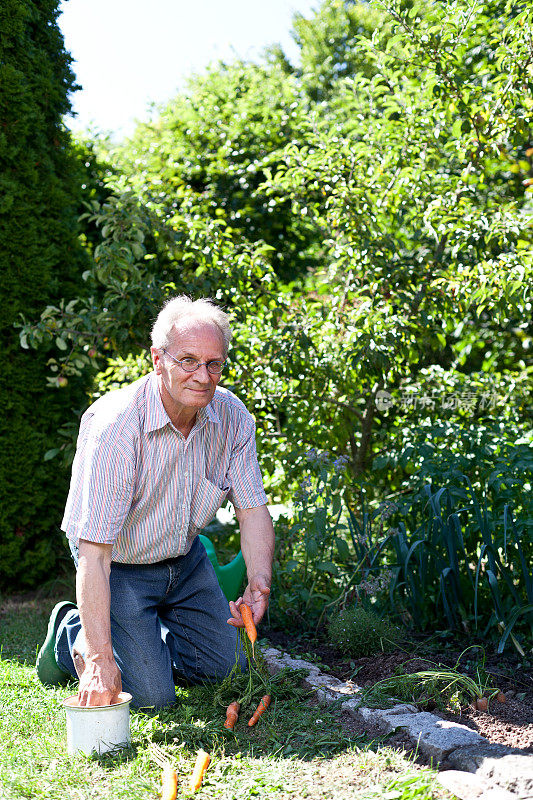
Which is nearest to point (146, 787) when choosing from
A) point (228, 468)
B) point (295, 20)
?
point (228, 468)

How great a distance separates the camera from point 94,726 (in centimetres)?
193

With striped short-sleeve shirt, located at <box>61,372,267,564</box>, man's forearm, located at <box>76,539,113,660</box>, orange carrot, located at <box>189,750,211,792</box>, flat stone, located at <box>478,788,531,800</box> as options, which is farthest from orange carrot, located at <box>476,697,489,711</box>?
man's forearm, located at <box>76,539,113,660</box>

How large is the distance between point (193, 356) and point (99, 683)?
3.06ft

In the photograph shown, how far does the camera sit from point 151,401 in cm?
234

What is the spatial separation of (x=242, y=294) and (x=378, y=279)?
0.71 meters

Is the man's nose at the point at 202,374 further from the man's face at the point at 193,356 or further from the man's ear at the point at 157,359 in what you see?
the man's ear at the point at 157,359

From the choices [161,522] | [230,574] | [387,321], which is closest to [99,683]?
[161,522]

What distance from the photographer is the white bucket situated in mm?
1923

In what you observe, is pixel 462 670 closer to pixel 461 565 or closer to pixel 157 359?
pixel 461 565

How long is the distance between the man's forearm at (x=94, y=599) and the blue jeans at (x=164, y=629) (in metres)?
0.27

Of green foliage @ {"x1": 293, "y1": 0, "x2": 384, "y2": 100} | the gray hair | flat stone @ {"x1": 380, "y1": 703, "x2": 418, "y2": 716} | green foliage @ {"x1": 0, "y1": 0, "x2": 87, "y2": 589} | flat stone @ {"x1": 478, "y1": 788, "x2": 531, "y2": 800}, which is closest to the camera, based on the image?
flat stone @ {"x1": 478, "y1": 788, "x2": 531, "y2": 800}

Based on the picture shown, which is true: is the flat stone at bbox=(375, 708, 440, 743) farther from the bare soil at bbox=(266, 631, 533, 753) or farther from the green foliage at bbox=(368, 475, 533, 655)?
the green foliage at bbox=(368, 475, 533, 655)

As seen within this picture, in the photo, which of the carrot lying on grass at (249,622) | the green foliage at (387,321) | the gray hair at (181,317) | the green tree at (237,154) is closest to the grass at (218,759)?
the carrot lying on grass at (249,622)

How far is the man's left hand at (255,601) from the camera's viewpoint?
223 cm
